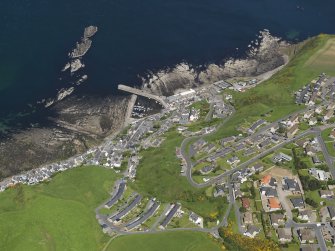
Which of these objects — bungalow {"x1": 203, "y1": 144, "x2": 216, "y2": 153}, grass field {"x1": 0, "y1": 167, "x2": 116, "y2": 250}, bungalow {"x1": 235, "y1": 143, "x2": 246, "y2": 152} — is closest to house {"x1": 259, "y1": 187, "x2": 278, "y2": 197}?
bungalow {"x1": 235, "y1": 143, "x2": 246, "y2": 152}

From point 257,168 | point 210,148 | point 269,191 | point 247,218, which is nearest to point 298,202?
point 269,191

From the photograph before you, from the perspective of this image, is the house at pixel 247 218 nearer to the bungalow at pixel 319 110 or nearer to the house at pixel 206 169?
the house at pixel 206 169

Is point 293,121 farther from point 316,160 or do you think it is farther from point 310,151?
point 316,160

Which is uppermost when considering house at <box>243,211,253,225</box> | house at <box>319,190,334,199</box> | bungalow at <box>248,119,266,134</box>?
bungalow at <box>248,119,266,134</box>

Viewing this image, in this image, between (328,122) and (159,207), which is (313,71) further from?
(159,207)

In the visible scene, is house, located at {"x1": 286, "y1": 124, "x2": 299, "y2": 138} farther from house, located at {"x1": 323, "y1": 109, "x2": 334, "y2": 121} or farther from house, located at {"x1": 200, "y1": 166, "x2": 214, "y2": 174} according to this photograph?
house, located at {"x1": 200, "y1": 166, "x2": 214, "y2": 174}

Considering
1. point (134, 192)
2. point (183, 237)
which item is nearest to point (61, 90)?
point (134, 192)
